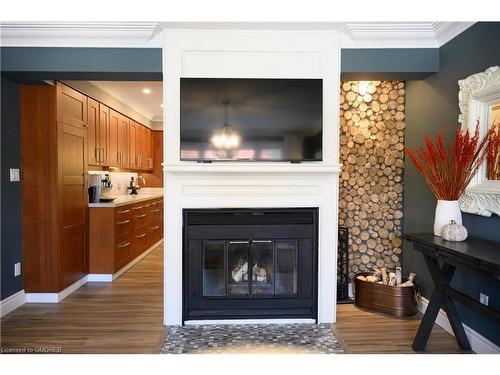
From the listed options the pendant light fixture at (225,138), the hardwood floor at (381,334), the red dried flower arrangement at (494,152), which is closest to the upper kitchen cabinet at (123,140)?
the pendant light fixture at (225,138)

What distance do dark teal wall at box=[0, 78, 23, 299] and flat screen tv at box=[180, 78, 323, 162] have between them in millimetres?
1715

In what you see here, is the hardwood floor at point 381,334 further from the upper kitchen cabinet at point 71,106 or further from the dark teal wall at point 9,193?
the upper kitchen cabinet at point 71,106

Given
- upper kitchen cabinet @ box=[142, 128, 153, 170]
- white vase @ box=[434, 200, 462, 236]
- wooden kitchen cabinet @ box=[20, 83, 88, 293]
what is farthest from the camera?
upper kitchen cabinet @ box=[142, 128, 153, 170]

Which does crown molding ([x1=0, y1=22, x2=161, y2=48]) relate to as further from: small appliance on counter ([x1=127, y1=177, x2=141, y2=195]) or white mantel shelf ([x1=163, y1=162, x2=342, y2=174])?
small appliance on counter ([x1=127, y1=177, x2=141, y2=195])

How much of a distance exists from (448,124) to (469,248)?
116cm

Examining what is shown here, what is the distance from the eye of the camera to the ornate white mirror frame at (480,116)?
2188 mm

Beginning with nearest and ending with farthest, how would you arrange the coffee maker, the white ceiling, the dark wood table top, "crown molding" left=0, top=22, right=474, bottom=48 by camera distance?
the dark wood table top, "crown molding" left=0, top=22, right=474, bottom=48, the coffee maker, the white ceiling

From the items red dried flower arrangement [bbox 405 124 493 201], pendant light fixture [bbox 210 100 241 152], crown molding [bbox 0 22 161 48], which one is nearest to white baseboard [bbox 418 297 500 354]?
red dried flower arrangement [bbox 405 124 493 201]

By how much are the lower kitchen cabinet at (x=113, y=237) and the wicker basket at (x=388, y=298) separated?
9.32 ft

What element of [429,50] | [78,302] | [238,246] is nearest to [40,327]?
[78,302]

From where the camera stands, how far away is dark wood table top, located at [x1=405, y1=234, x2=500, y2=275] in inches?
69.0

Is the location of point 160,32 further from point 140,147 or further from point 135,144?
point 140,147
